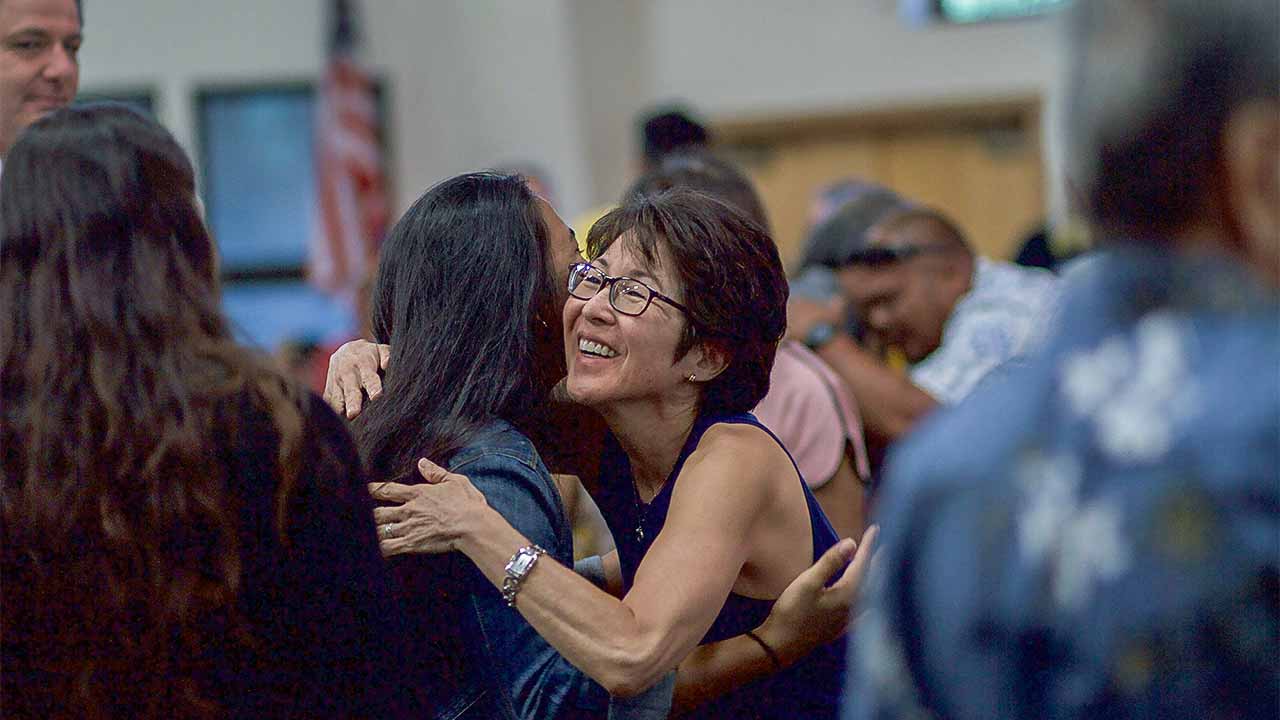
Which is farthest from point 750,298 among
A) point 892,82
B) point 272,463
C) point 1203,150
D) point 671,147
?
point 892,82

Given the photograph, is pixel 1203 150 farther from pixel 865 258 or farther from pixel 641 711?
pixel 865 258

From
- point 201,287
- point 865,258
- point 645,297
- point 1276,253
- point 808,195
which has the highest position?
point 1276,253

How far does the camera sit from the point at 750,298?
199 cm

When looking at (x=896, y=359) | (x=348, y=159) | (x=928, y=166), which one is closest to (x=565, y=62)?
(x=348, y=159)

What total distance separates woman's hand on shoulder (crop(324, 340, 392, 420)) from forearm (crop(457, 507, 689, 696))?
0.37 m

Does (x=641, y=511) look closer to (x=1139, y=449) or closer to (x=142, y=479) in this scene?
(x=142, y=479)

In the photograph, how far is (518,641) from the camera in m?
1.76

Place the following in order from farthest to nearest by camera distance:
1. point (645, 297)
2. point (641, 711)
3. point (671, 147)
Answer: point (671, 147) < point (645, 297) < point (641, 711)

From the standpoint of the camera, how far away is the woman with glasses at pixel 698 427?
1804 mm

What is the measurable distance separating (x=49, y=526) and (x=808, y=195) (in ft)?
23.0

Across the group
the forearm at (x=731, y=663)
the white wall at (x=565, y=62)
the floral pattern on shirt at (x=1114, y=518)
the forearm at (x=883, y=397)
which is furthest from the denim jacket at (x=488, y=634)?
the white wall at (x=565, y=62)

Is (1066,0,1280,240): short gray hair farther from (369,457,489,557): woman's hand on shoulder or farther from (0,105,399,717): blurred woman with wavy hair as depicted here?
(369,457,489,557): woman's hand on shoulder

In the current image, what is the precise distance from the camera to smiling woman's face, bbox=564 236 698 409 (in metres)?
1.95

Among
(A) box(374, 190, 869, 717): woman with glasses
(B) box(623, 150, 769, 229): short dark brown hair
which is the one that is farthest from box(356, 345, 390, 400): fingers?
(B) box(623, 150, 769, 229): short dark brown hair
